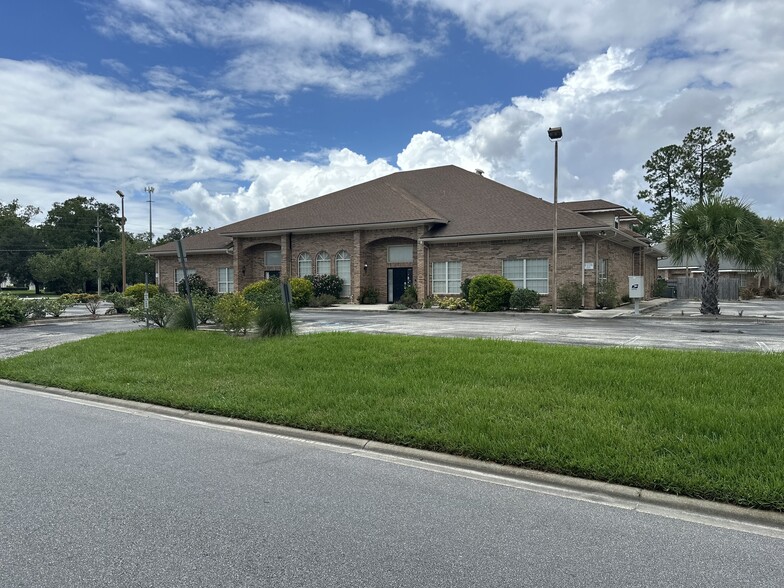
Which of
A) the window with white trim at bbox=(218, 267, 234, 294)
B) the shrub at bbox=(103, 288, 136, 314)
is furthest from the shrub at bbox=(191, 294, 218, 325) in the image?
the window with white trim at bbox=(218, 267, 234, 294)

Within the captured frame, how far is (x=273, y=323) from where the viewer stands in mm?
12445

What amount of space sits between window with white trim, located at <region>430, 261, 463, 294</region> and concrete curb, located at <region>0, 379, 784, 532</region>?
2149 cm

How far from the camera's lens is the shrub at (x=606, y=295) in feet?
82.6

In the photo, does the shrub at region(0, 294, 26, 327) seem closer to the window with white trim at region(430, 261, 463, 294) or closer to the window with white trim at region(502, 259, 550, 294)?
the window with white trim at region(430, 261, 463, 294)

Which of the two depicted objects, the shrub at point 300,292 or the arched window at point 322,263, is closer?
the shrub at point 300,292

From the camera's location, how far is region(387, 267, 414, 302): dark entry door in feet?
99.8

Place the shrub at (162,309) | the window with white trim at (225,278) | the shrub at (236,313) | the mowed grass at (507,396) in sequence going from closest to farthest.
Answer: the mowed grass at (507,396) < the shrub at (236,313) < the shrub at (162,309) < the window with white trim at (225,278)

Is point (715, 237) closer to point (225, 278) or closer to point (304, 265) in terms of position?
point (304, 265)

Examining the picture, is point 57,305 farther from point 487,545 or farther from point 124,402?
point 487,545

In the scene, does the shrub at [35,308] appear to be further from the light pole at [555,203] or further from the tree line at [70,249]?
the tree line at [70,249]

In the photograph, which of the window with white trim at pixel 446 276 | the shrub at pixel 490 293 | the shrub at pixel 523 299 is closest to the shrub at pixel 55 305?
the window with white trim at pixel 446 276

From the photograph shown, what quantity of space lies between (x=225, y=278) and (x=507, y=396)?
108 feet

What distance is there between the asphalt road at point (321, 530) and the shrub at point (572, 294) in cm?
2043

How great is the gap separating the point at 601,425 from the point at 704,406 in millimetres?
1270
